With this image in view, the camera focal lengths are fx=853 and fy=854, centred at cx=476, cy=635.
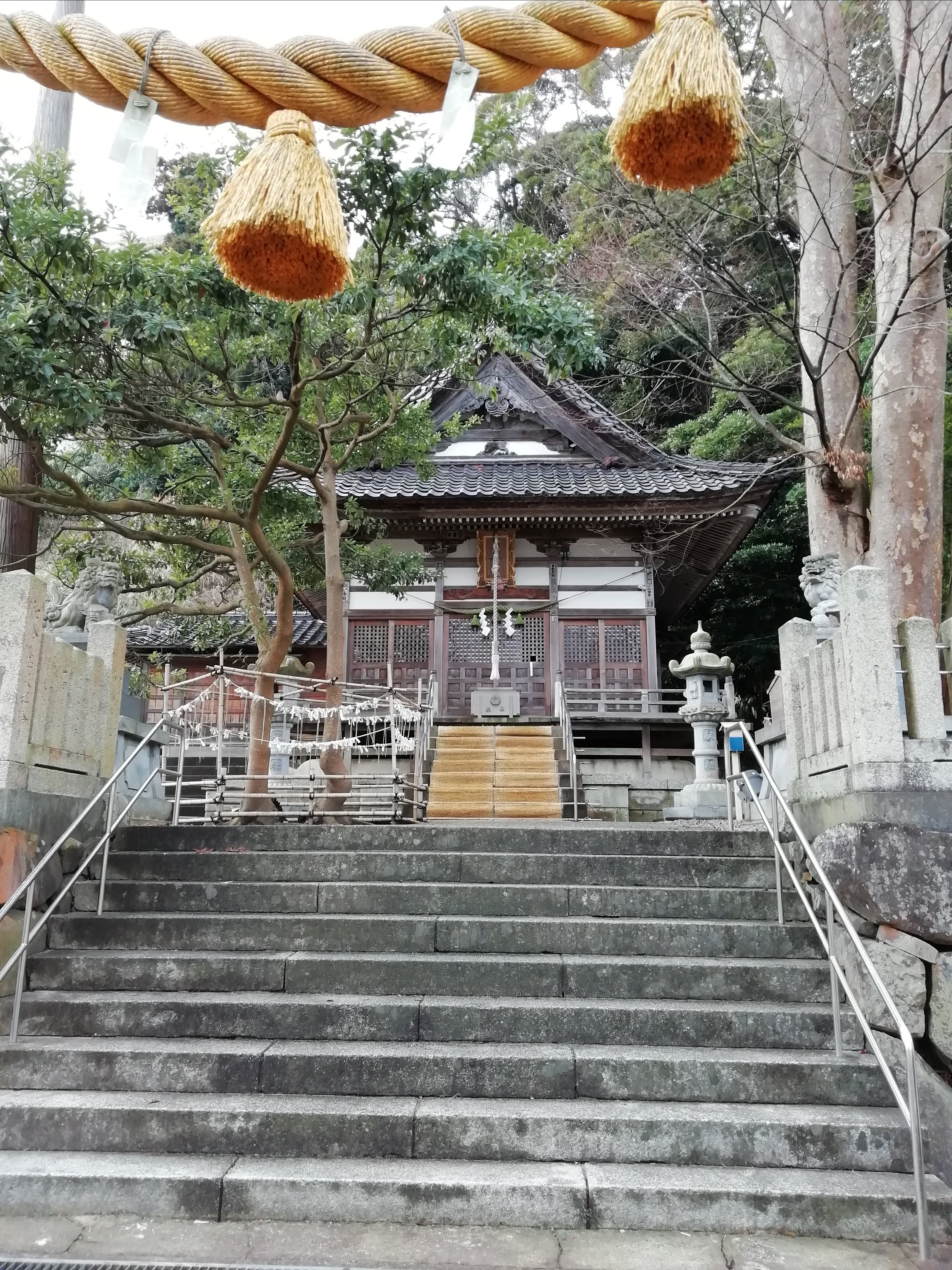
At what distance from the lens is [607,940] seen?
5211mm

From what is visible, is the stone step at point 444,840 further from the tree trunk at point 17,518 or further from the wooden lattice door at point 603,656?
the wooden lattice door at point 603,656

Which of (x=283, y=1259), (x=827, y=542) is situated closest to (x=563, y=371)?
(x=827, y=542)

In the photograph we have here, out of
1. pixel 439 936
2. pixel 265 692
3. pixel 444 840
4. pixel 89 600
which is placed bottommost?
pixel 439 936

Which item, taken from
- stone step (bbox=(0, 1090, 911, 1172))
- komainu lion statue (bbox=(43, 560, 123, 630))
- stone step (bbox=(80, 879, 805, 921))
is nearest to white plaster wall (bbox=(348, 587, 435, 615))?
komainu lion statue (bbox=(43, 560, 123, 630))

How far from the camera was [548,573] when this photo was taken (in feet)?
51.6

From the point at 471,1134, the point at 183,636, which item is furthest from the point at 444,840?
the point at 183,636

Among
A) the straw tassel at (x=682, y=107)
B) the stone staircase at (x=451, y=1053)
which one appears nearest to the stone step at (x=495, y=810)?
the stone staircase at (x=451, y=1053)

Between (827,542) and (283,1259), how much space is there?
6987 millimetres

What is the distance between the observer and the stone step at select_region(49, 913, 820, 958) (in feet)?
17.0

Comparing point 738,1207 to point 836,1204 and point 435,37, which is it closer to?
point 836,1204

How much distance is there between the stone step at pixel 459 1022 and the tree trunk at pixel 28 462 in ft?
18.1

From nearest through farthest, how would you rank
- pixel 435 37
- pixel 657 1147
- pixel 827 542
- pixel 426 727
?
1. pixel 435 37
2. pixel 657 1147
3. pixel 827 542
4. pixel 426 727

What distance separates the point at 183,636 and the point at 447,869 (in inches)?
522

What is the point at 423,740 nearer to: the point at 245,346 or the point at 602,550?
the point at 245,346
